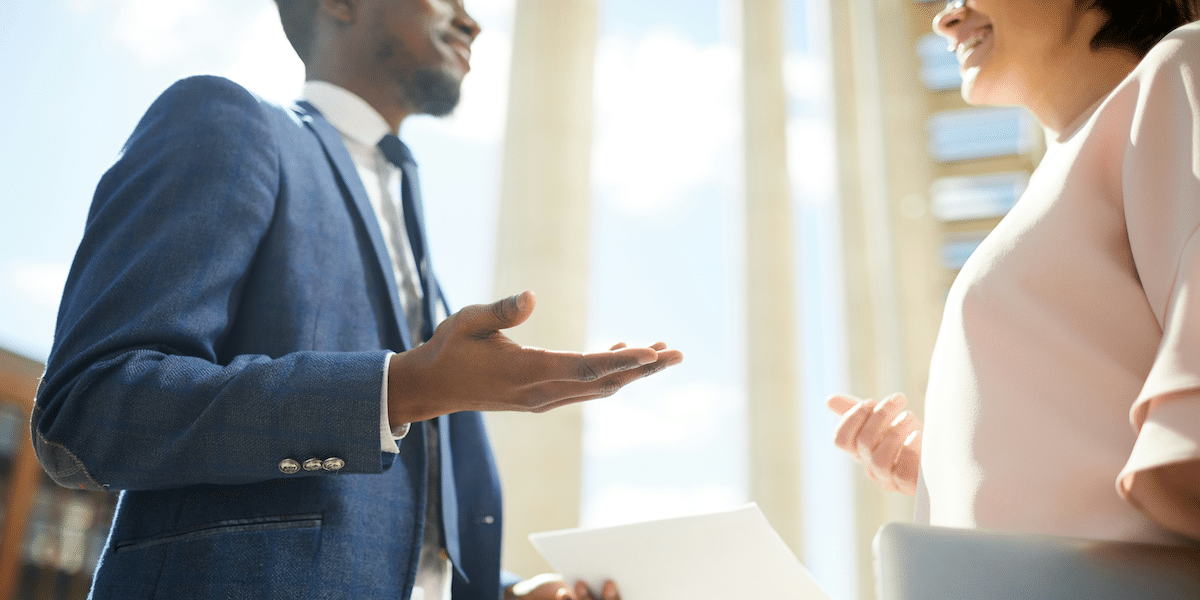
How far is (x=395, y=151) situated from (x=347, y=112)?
0.76 ft

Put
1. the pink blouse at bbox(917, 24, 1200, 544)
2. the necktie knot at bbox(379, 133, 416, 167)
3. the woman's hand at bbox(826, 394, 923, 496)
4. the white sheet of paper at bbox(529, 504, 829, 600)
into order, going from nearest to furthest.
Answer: the pink blouse at bbox(917, 24, 1200, 544) < the white sheet of paper at bbox(529, 504, 829, 600) < the woman's hand at bbox(826, 394, 923, 496) < the necktie knot at bbox(379, 133, 416, 167)

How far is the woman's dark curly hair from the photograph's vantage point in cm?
220

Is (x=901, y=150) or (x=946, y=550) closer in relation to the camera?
(x=946, y=550)

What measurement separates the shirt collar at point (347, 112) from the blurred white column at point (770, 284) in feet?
48.1

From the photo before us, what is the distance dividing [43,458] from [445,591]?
1.12m

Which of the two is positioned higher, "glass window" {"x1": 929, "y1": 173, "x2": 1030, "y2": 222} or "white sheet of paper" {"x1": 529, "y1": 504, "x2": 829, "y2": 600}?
"glass window" {"x1": 929, "y1": 173, "x2": 1030, "y2": 222}

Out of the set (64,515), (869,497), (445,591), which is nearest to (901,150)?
(869,497)

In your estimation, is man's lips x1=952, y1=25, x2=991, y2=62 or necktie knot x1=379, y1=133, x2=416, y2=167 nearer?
man's lips x1=952, y1=25, x2=991, y2=62

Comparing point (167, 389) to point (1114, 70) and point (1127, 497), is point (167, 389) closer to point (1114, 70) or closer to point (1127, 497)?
point (1127, 497)

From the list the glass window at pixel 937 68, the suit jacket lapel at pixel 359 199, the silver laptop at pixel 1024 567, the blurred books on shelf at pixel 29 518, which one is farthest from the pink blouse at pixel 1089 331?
the glass window at pixel 937 68

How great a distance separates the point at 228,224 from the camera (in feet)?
7.06

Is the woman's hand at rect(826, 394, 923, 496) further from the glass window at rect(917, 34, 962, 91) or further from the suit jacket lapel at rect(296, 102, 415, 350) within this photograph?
the glass window at rect(917, 34, 962, 91)

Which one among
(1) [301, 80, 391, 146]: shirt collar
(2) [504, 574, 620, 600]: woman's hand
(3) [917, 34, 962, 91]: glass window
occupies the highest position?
(3) [917, 34, 962, 91]: glass window

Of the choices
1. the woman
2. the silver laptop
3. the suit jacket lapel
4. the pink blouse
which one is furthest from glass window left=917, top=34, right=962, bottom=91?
the silver laptop
